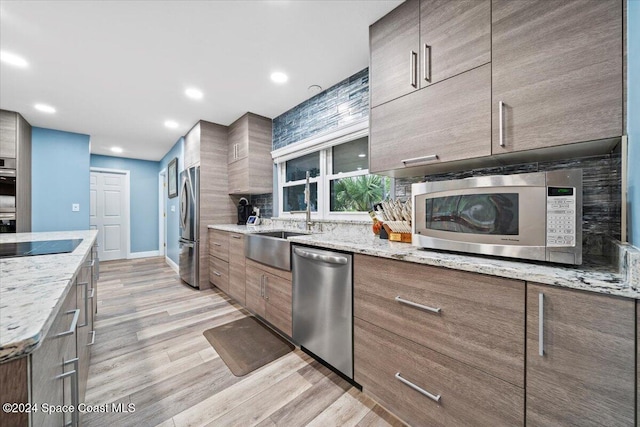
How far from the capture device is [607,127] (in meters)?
0.88

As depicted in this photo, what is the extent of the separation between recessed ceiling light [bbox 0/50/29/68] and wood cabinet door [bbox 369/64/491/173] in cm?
298

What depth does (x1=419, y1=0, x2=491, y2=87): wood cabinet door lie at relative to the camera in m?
1.16

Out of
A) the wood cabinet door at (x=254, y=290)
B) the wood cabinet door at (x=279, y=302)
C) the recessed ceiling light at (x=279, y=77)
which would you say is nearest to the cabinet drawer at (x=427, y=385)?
the wood cabinet door at (x=279, y=302)

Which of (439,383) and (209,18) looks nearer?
(439,383)

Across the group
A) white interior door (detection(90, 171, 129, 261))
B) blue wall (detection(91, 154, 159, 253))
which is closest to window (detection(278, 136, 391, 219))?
blue wall (detection(91, 154, 159, 253))

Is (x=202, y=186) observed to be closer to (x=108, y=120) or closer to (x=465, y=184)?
(x=108, y=120)

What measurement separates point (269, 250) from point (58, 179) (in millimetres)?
4103

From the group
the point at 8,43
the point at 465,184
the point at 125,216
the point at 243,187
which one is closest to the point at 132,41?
the point at 8,43

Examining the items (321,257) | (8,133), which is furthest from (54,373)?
(8,133)

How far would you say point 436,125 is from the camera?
1.32 m

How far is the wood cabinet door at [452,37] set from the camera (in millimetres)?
1162

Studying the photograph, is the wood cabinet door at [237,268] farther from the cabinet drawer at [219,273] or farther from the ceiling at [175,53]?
the ceiling at [175,53]

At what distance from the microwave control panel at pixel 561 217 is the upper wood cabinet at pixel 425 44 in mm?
729

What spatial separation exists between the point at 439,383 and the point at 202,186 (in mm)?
3441
